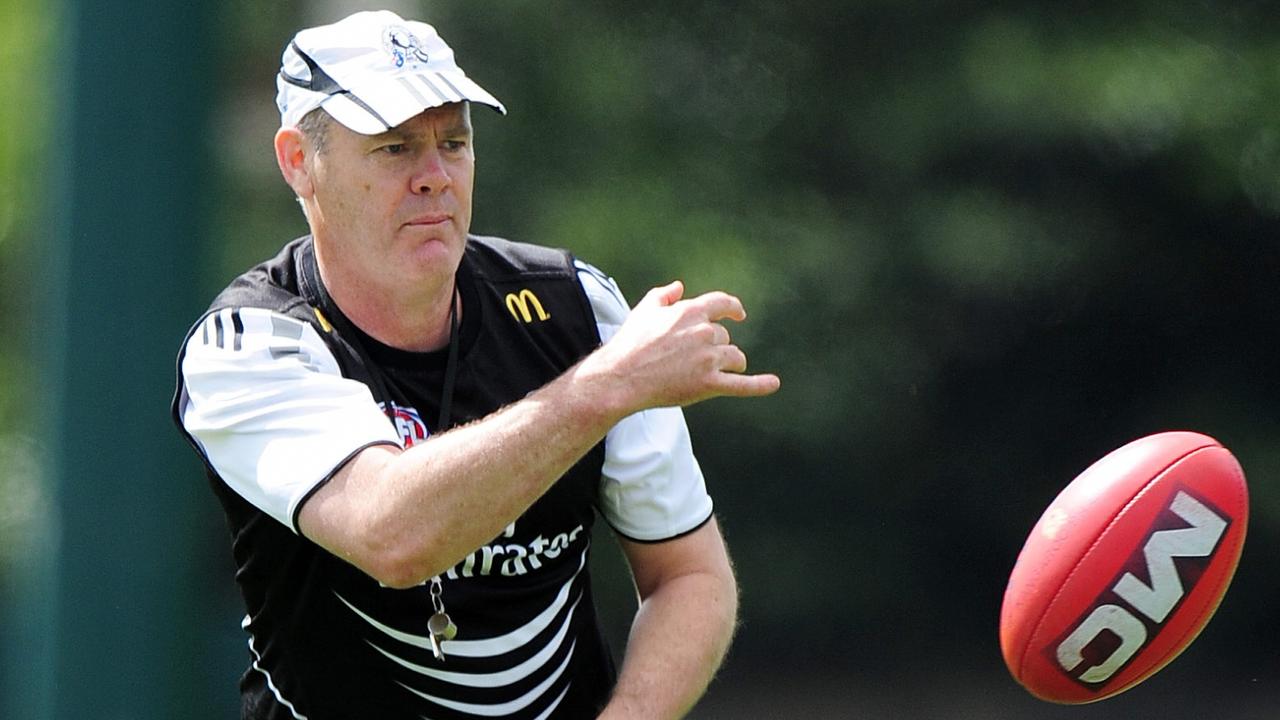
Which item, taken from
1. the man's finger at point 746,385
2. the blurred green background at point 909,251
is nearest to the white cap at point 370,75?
the man's finger at point 746,385

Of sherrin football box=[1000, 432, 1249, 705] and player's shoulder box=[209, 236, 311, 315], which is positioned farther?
sherrin football box=[1000, 432, 1249, 705]

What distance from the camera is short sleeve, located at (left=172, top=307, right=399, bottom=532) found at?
2496 mm

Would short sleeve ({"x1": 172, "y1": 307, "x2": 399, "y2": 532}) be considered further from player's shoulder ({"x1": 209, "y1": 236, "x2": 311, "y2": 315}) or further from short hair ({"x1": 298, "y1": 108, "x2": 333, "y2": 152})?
short hair ({"x1": 298, "y1": 108, "x2": 333, "y2": 152})

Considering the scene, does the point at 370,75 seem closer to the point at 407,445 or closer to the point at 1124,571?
the point at 407,445

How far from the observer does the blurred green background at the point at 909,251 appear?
16.4 feet

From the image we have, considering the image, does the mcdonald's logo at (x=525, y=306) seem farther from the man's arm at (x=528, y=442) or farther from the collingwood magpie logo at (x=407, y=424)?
the man's arm at (x=528, y=442)

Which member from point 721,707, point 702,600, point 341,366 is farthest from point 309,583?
point 721,707

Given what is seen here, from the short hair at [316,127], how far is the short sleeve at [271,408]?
0.31 metres

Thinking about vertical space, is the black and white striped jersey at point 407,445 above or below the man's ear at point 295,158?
below

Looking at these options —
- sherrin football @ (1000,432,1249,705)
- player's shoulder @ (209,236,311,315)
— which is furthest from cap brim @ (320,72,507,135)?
sherrin football @ (1000,432,1249,705)

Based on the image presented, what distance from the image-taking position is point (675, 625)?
2.84 metres

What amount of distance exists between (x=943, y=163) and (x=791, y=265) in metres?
0.52

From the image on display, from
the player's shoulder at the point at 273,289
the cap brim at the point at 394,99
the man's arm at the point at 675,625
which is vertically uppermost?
the cap brim at the point at 394,99

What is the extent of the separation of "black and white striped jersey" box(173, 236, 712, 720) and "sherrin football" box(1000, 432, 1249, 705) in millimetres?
579
